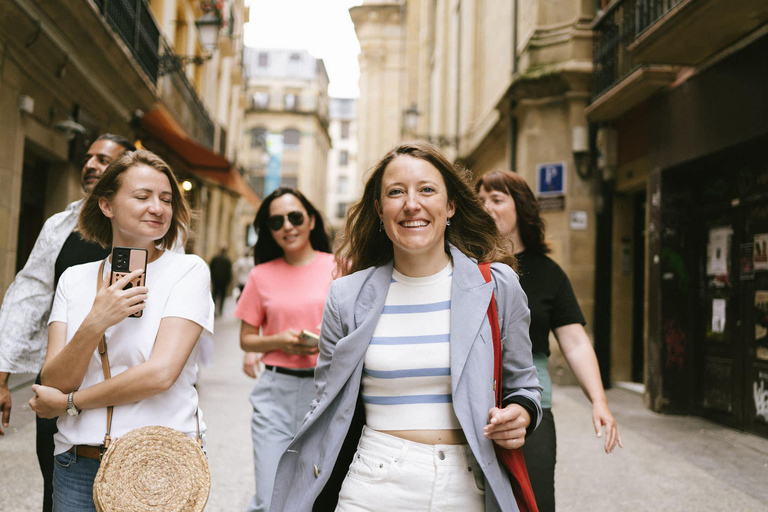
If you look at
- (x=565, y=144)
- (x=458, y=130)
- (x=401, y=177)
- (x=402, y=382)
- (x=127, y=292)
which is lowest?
(x=402, y=382)

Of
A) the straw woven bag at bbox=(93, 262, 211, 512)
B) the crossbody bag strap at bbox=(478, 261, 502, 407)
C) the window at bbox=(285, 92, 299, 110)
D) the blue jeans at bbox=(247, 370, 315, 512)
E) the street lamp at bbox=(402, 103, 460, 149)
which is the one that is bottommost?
the blue jeans at bbox=(247, 370, 315, 512)

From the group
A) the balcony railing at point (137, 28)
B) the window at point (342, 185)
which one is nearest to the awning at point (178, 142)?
the balcony railing at point (137, 28)

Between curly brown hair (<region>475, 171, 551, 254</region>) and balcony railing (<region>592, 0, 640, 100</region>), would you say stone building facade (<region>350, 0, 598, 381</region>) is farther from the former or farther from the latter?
curly brown hair (<region>475, 171, 551, 254</region>)

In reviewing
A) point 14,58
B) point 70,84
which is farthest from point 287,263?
point 70,84

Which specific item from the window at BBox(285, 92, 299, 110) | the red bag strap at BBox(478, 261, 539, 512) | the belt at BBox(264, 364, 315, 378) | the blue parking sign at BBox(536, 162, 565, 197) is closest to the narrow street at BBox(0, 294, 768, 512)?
the belt at BBox(264, 364, 315, 378)

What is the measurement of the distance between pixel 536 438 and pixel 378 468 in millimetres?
1156

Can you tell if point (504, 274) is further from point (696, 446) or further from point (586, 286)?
point (586, 286)

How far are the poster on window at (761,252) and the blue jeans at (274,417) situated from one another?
5146 millimetres

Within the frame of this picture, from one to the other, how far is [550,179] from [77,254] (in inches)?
333

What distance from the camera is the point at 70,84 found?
10.1 meters

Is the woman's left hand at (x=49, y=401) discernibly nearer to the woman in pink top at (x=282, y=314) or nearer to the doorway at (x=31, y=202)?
the woman in pink top at (x=282, y=314)

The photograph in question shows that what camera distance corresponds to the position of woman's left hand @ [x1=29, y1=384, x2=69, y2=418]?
7.02ft

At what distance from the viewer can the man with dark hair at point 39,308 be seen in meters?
2.89

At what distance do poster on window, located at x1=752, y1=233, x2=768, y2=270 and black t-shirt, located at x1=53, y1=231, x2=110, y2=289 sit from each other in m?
6.24
